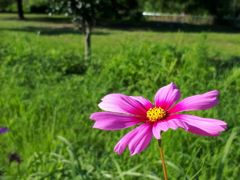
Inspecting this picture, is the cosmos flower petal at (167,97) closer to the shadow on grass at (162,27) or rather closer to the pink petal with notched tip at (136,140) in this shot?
the pink petal with notched tip at (136,140)

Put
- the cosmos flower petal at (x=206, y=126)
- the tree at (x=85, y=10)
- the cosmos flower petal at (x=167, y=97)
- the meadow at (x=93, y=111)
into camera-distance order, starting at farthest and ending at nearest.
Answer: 1. the tree at (x=85, y=10)
2. the meadow at (x=93, y=111)
3. the cosmos flower petal at (x=167, y=97)
4. the cosmos flower petal at (x=206, y=126)

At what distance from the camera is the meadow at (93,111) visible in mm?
1545

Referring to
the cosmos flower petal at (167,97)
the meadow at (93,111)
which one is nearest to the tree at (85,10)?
the meadow at (93,111)

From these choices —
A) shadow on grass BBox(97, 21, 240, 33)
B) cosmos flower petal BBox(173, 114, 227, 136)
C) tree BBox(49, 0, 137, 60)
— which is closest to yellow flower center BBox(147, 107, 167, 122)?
cosmos flower petal BBox(173, 114, 227, 136)

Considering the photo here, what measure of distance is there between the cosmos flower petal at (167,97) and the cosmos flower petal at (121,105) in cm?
5

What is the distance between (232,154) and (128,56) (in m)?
2.37

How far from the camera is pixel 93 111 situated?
2557 mm

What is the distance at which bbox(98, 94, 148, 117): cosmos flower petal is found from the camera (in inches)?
21.5

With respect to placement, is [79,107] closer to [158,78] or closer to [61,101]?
[61,101]

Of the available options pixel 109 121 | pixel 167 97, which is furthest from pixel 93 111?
pixel 109 121

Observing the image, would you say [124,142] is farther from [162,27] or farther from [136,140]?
[162,27]

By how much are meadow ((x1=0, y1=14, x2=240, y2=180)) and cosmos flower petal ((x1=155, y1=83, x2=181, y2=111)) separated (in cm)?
23

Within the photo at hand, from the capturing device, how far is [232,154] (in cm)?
176

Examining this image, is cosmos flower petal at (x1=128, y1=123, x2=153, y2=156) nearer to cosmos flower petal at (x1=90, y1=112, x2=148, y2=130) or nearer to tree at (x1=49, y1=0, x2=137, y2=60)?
cosmos flower petal at (x1=90, y1=112, x2=148, y2=130)
